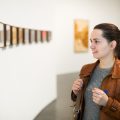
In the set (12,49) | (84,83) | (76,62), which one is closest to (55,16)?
(76,62)

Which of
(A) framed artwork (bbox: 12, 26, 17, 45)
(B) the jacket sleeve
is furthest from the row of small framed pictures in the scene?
(B) the jacket sleeve

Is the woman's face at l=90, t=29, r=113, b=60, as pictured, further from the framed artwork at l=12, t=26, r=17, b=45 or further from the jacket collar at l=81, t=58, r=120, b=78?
the framed artwork at l=12, t=26, r=17, b=45

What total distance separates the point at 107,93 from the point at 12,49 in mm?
1892

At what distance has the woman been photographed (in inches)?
75.3

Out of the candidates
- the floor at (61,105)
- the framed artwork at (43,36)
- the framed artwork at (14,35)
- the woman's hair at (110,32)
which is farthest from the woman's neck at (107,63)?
the framed artwork at (43,36)

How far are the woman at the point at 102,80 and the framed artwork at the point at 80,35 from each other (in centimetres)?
428

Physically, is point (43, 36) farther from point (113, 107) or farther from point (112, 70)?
point (113, 107)

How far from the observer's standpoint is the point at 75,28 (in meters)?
6.45

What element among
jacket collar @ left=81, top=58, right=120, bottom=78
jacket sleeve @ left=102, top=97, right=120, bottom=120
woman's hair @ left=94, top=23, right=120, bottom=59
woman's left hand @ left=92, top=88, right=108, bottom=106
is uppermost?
woman's hair @ left=94, top=23, right=120, bottom=59

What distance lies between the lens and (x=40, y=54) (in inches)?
188

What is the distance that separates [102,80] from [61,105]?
3.62 meters

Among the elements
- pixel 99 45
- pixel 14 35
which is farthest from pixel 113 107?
pixel 14 35

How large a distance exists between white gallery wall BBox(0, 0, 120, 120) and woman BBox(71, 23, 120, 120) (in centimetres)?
140

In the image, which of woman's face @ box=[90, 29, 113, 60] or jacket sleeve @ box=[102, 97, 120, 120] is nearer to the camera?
jacket sleeve @ box=[102, 97, 120, 120]
